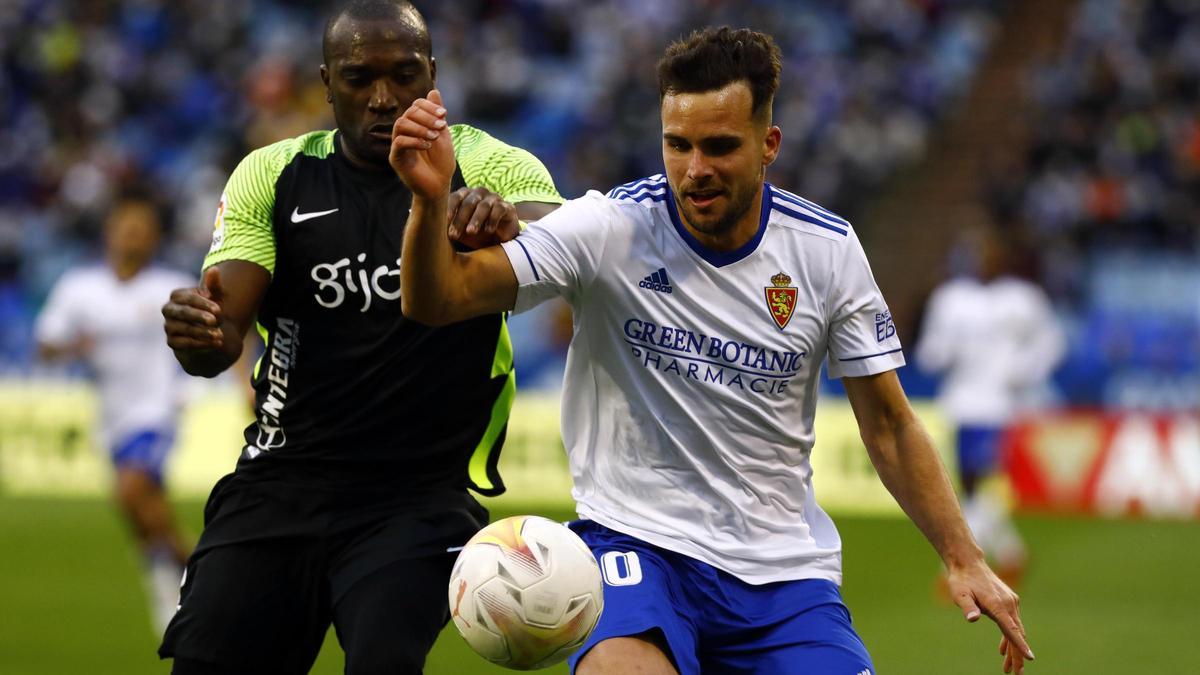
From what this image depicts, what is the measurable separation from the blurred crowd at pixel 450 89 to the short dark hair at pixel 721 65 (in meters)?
16.2

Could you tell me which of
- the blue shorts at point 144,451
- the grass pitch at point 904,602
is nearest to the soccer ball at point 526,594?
the grass pitch at point 904,602

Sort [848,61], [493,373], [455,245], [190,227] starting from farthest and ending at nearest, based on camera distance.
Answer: [848,61]
[190,227]
[493,373]
[455,245]

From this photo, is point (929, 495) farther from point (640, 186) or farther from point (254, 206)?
point (254, 206)

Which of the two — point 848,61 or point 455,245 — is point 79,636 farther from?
point 848,61

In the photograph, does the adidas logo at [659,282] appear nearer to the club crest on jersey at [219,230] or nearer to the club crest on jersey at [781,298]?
the club crest on jersey at [781,298]

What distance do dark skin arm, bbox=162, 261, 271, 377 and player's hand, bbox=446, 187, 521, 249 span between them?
757 millimetres

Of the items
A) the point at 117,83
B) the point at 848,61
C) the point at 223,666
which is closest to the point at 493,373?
the point at 223,666

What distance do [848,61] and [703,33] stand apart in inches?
735

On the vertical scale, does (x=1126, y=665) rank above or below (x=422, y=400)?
below

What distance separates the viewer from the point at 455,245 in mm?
4461

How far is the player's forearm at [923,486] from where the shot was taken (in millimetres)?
4930

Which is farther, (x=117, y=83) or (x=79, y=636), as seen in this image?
(x=117, y=83)

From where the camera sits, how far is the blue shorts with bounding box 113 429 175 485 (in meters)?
10.6

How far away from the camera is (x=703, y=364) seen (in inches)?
191
